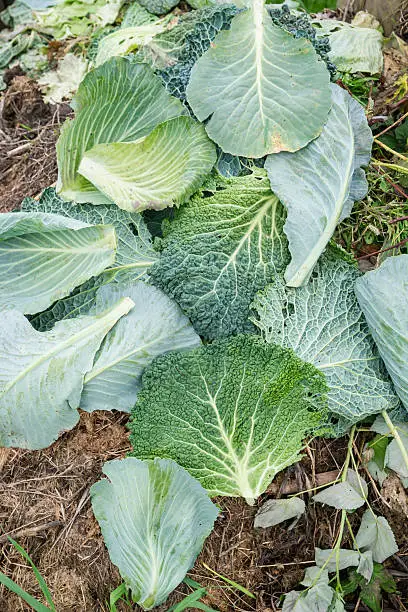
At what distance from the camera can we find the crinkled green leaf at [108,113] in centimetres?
212

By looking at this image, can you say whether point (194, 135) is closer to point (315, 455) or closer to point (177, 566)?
point (315, 455)

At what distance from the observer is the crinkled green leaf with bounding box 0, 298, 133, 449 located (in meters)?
1.87

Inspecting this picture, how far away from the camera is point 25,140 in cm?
304

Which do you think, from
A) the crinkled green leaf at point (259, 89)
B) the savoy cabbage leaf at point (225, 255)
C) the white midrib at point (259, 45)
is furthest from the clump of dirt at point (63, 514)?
the white midrib at point (259, 45)

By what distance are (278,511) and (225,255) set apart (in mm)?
921

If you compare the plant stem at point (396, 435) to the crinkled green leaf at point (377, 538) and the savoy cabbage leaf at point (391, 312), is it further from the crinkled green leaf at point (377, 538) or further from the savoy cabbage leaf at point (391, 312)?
the crinkled green leaf at point (377, 538)

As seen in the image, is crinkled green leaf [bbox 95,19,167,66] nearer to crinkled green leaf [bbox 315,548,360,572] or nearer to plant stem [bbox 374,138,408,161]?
plant stem [bbox 374,138,408,161]

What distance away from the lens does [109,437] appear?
83.0 inches

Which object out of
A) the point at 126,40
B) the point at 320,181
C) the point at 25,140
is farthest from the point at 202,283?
the point at 25,140

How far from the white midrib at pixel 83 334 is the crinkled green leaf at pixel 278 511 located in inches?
33.1

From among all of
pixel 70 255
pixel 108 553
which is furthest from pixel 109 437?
pixel 70 255

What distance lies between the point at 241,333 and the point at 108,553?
90 centimetres

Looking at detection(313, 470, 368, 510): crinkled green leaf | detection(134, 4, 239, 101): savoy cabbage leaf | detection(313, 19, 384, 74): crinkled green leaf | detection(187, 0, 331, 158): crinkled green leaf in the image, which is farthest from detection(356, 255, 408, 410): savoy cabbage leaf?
detection(313, 19, 384, 74): crinkled green leaf

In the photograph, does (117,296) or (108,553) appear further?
(117,296)
